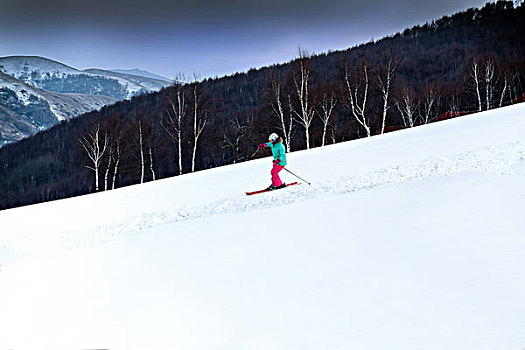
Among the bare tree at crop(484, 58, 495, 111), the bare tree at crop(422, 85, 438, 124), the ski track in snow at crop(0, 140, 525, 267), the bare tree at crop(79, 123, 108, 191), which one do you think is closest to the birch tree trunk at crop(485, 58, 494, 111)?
the bare tree at crop(484, 58, 495, 111)

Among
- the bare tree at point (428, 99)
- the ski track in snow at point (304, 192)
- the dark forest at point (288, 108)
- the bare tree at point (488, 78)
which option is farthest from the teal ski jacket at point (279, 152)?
the bare tree at point (428, 99)

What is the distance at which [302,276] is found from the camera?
4.19 meters

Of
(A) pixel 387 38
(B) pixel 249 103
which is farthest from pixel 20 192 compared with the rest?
(A) pixel 387 38

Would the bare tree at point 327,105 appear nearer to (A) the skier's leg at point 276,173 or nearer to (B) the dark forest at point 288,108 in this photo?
(B) the dark forest at point 288,108

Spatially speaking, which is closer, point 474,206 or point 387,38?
point 474,206

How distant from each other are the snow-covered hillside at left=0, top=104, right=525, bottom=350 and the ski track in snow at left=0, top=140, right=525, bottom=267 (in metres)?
0.13

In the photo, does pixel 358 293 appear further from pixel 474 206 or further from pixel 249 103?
pixel 249 103

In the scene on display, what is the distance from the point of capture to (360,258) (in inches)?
175

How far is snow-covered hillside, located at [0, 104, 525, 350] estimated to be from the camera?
9.74 feet

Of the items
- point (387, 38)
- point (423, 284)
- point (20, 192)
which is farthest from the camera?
point (387, 38)

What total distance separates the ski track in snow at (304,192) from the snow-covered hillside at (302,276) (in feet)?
0.42

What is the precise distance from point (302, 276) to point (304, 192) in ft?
22.0

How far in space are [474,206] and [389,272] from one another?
306 cm

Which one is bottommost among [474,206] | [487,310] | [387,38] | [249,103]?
[487,310]
